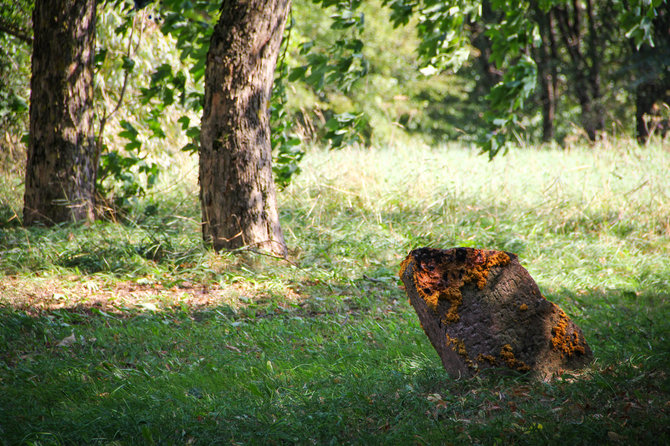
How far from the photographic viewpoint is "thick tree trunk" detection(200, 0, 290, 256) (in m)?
5.20

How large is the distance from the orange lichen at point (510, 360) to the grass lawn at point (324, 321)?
88mm

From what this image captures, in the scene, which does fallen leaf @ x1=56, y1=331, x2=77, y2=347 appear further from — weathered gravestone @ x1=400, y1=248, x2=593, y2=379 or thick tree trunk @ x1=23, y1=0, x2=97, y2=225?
thick tree trunk @ x1=23, y1=0, x2=97, y2=225

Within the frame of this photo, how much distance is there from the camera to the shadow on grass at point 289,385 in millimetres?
2365

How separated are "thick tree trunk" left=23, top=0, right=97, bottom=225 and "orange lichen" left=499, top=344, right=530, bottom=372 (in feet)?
17.8

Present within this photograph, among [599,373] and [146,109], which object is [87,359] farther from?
[146,109]

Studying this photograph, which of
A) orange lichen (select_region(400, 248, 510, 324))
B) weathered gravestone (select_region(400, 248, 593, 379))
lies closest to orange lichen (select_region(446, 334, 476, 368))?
weathered gravestone (select_region(400, 248, 593, 379))

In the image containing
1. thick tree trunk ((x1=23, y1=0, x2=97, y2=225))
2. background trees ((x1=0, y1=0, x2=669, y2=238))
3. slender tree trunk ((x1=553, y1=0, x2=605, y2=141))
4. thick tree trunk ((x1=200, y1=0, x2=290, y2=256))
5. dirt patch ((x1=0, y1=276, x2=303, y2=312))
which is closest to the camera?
dirt patch ((x1=0, y1=276, x2=303, y2=312))

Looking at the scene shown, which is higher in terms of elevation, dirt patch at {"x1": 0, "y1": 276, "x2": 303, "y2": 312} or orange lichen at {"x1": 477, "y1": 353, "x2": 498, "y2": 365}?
orange lichen at {"x1": 477, "y1": 353, "x2": 498, "y2": 365}

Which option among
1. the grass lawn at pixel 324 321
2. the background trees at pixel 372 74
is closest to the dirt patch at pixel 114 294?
the grass lawn at pixel 324 321

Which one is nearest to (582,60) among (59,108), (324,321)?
(59,108)

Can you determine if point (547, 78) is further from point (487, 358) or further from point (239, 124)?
point (487, 358)

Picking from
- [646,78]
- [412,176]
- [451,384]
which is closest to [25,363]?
[451,384]

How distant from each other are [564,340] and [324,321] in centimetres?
201

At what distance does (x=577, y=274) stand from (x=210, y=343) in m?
4.13
